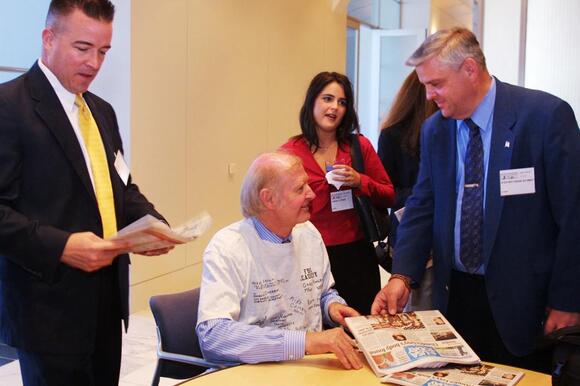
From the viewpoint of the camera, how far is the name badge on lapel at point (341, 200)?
131 inches

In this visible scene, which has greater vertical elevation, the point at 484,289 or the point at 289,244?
the point at 289,244

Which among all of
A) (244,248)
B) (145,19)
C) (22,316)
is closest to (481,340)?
(244,248)

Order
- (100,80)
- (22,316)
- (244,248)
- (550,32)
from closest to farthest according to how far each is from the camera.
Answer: (22,316), (244,248), (550,32), (100,80)

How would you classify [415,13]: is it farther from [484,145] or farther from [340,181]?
[484,145]

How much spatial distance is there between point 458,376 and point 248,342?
611 mm

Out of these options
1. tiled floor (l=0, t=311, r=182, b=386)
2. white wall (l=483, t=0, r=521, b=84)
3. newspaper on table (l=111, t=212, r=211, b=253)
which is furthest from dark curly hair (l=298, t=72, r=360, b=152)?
newspaper on table (l=111, t=212, r=211, b=253)

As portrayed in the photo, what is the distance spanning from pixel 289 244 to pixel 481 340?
2.69ft

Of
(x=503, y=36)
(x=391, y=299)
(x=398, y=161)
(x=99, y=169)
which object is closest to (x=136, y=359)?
(x=398, y=161)

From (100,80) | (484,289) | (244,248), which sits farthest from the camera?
(100,80)

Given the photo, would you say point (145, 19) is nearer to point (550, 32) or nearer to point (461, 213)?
point (550, 32)

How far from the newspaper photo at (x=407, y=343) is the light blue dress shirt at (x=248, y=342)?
0.61ft

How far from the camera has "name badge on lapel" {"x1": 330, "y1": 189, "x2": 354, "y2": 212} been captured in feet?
10.9

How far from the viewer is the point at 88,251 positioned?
185cm

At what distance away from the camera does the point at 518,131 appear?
219 centimetres
